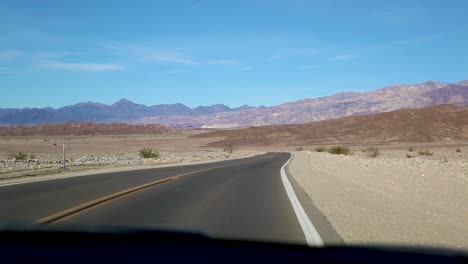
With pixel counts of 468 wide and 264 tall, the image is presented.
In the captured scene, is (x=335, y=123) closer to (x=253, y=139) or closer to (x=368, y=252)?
(x=253, y=139)

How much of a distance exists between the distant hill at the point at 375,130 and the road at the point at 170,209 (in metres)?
101

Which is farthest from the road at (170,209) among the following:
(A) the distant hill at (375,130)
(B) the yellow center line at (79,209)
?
(A) the distant hill at (375,130)

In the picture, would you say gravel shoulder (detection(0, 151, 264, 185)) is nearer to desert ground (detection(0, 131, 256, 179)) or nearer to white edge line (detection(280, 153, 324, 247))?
desert ground (detection(0, 131, 256, 179))

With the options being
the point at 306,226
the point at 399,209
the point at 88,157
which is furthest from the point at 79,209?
the point at 88,157

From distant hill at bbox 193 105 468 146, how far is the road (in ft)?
330

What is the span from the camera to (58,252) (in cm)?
677

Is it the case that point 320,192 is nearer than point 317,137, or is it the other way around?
point 320,192

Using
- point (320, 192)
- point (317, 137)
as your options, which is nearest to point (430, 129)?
point (317, 137)

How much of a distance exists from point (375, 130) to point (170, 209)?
121054 millimetres

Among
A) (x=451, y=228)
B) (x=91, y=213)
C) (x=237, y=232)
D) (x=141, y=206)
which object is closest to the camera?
(x=237, y=232)

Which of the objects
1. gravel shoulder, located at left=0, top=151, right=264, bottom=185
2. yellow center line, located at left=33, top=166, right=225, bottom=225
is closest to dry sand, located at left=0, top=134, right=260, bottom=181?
gravel shoulder, located at left=0, top=151, right=264, bottom=185

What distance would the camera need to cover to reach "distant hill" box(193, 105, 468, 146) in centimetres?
11625

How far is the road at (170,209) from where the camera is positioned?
9.74 meters

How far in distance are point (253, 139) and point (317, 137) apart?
17.4 m
